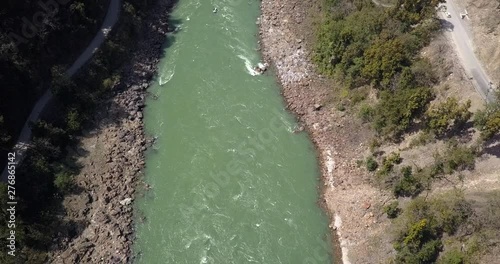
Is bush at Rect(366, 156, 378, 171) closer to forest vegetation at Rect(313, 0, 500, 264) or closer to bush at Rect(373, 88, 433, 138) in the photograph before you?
forest vegetation at Rect(313, 0, 500, 264)

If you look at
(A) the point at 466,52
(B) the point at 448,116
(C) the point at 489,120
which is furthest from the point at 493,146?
(A) the point at 466,52

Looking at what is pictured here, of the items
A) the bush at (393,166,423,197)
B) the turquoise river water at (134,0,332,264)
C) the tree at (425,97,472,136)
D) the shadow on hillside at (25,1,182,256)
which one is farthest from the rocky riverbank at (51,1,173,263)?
the tree at (425,97,472,136)

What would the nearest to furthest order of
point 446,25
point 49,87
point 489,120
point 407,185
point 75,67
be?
point 489,120 < point 407,185 < point 446,25 < point 49,87 < point 75,67

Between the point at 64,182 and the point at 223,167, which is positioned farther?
the point at 223,167

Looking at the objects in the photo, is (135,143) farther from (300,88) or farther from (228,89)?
(300,88)

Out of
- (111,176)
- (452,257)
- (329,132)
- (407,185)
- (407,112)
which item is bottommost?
(111,176)

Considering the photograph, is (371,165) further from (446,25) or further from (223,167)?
(446,25)

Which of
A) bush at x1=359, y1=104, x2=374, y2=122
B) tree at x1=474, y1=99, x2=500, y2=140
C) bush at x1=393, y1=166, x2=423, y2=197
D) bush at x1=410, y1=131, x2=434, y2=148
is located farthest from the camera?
bush at x1=359, y1=104, x2=374, y2=122

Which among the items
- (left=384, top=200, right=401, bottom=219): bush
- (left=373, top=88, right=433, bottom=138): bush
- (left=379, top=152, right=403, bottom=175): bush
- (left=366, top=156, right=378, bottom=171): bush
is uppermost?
(left=373, top=88, right=433, bottom=138): bush
